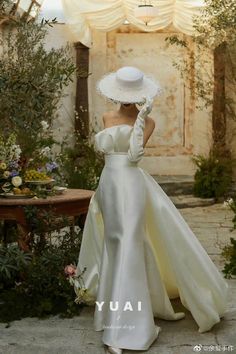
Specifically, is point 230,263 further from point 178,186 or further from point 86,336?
point 178,186

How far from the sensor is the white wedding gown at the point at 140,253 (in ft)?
13.4

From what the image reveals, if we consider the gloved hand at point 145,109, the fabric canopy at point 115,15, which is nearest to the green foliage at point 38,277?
the gloved hand at point 145,109

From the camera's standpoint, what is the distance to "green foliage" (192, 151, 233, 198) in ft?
34.8

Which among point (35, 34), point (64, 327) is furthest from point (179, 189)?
point (64, 327)

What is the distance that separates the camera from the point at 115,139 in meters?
4.35

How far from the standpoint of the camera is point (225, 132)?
11.2 metres

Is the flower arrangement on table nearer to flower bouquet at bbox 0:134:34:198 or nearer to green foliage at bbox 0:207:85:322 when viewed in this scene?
flower bouquet at bbox 0:134:34:198

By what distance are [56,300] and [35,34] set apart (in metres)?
4.97

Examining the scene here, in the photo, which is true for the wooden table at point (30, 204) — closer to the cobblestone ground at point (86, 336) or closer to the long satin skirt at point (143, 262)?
the long satin skirt at point (143, 262)

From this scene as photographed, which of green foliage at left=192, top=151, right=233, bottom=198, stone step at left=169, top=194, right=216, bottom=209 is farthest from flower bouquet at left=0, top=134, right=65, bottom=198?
green foliage at left=192, top=151, right=233, bottom=198

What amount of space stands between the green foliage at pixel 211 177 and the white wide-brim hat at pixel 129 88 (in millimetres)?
6240

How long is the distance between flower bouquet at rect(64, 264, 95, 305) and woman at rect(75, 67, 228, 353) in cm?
29

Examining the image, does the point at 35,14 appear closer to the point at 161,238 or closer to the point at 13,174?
the point at 13,174

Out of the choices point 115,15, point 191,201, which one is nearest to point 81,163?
point 191,201
